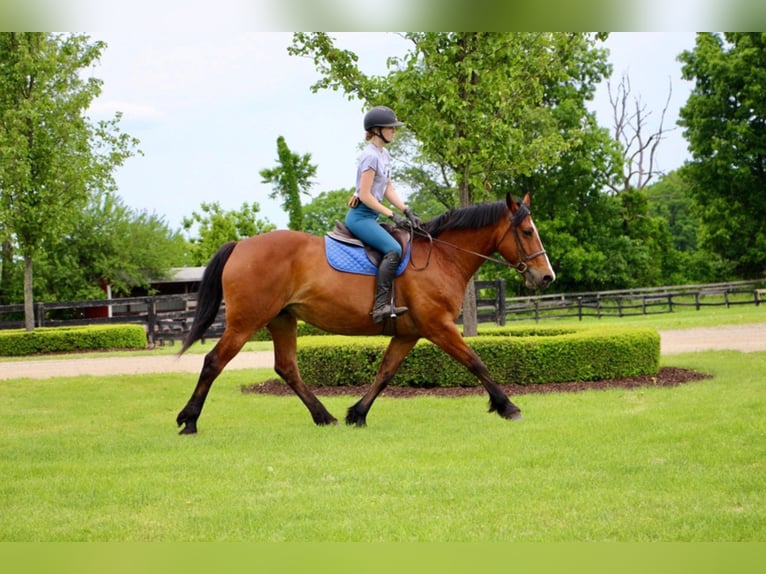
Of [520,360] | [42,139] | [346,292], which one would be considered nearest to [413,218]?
[346,292]

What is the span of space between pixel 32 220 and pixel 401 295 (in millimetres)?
17056

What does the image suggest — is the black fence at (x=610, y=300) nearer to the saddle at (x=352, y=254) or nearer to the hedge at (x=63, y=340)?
the hedge at (x=63, y=340)

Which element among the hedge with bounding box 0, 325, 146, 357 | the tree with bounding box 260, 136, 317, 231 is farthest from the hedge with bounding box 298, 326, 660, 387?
the tree with bounding box 260, 136, 317, 231

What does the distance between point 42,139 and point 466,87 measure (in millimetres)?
14175

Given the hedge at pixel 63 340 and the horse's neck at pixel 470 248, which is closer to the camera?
the horse's neck at pixel 470 248

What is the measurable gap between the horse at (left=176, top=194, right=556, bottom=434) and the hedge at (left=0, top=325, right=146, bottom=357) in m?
16.2

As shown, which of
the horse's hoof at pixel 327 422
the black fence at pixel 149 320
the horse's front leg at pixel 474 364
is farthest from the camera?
the black fence at pixel 149 320

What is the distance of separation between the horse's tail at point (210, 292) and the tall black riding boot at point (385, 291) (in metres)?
1.65

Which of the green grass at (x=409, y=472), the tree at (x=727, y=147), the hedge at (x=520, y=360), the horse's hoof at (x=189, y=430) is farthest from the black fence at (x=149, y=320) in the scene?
the tree at (x=727, y=147)

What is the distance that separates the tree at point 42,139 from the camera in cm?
2219

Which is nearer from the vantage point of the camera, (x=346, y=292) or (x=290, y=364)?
(x=346, y=292)

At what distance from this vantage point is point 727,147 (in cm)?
3866

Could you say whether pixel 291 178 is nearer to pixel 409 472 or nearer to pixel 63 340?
pixel 63 340

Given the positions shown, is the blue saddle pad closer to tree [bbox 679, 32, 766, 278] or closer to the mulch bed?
the mulch bed
